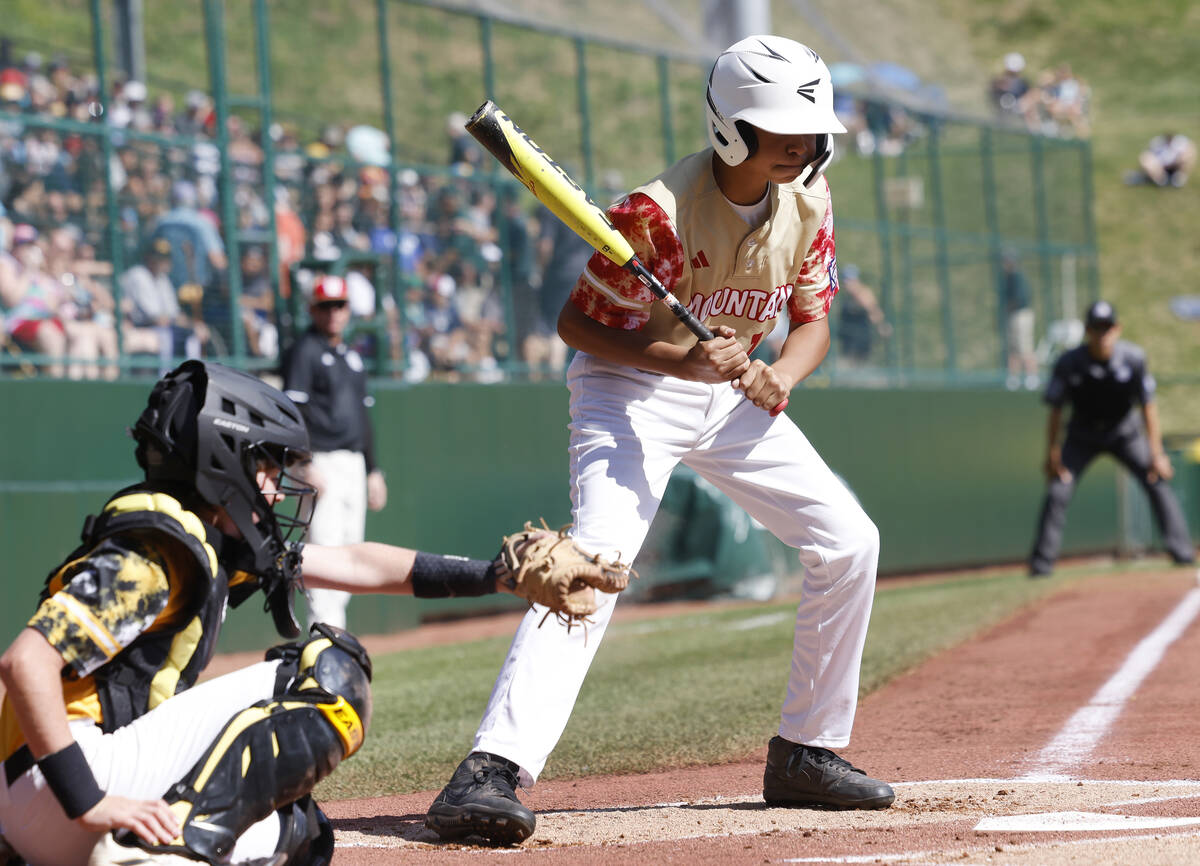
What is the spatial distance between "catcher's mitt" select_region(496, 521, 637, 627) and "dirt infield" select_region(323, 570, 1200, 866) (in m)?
0.75

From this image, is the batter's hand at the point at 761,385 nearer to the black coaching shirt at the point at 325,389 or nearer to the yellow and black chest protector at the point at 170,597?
the yellow and black chest protector at the point at 170,597

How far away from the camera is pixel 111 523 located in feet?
10.4

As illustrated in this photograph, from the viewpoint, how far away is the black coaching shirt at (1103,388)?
517 inches

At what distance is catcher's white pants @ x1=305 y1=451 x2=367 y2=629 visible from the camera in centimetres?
913

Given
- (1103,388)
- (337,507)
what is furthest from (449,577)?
(1103,388)

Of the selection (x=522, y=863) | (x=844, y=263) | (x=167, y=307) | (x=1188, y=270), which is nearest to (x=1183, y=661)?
(x=522, y=863)

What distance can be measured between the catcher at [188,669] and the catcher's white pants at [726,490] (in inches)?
24.7

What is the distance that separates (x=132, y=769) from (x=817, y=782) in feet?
6.78

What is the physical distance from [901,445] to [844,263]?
2.46m

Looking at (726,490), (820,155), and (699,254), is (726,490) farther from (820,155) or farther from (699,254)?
(820,155)

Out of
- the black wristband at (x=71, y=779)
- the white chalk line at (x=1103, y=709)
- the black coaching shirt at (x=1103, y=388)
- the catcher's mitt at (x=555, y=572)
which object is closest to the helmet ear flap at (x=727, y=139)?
the catcher's mitt at (x=555, y=572)

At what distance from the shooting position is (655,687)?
25.4 ft

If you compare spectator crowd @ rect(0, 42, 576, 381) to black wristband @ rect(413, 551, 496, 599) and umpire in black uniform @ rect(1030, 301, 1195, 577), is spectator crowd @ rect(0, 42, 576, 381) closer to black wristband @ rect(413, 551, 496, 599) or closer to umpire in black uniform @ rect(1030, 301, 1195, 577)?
umpire in black uniform @ rect(1030, 301, 1195, 577)

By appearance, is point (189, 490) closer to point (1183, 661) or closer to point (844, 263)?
point (1183, 661)
